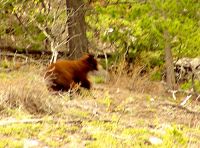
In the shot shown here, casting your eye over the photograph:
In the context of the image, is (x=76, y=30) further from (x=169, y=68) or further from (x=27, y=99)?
(x=27, y=99)

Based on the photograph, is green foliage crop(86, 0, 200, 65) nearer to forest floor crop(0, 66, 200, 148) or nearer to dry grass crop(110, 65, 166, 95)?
dry grass crop(110, 65, 166, 95)

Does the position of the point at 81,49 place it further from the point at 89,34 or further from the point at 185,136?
the point at 185,136

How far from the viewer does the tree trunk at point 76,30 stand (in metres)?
14.9

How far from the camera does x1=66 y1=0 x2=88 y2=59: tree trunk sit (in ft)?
49.0

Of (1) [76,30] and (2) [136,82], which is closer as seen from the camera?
(2) [136,82]

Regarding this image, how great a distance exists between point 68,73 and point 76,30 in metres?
4.72

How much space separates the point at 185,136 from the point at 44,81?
11.9 ft

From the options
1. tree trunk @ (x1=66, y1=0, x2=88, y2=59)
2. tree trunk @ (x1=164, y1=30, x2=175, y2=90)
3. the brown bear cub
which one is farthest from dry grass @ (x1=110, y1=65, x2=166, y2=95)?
the brown bear cub

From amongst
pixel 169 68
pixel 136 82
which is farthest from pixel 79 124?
pixel 169 68

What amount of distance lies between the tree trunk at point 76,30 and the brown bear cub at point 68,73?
367cm

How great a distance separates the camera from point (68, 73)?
1046cm

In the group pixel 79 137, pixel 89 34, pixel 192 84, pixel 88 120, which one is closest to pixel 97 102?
pixel 88 120

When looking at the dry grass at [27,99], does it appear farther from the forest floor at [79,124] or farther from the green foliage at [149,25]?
the green foliage at [149,25]

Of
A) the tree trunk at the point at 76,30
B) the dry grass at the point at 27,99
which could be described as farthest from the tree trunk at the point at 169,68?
the dry grass at the point at 27,99
